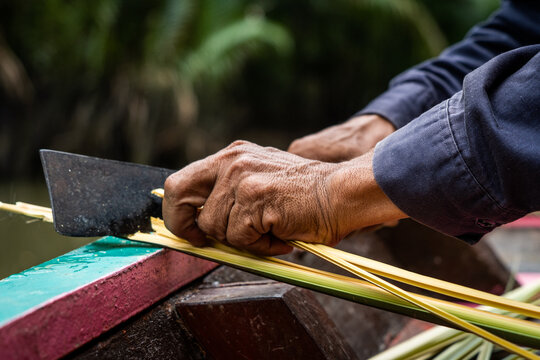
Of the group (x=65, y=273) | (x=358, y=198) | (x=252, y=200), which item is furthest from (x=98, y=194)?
(x=358, y=198)

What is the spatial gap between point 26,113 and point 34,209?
5.48 meters

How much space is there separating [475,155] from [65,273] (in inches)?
24.4

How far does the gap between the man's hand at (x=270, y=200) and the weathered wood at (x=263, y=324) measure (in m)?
0.09

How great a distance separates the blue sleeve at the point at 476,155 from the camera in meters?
0.58

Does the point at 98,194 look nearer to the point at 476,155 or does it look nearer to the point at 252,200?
the point at 252,200

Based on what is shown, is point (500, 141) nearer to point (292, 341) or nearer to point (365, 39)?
point (292, 341)

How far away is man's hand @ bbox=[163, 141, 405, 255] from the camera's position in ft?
2.28

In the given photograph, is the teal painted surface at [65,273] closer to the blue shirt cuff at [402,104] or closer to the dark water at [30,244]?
the blue shirt cuff at [402,104]

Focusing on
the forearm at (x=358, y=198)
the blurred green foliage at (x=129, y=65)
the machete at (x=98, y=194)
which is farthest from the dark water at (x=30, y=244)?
A: the blurred green foliage at (x=129, y=65)

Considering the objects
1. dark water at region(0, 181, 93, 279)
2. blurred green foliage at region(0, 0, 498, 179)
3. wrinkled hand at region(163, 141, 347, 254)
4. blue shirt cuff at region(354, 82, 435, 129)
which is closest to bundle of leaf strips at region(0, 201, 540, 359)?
wrinkled hand at region(163, 141, 347, 254)

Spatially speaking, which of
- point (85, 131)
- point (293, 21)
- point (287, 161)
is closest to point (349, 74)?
point (293, 21)

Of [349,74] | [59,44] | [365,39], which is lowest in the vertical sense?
[349,74]

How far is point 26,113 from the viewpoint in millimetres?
5605

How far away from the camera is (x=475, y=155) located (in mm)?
600
